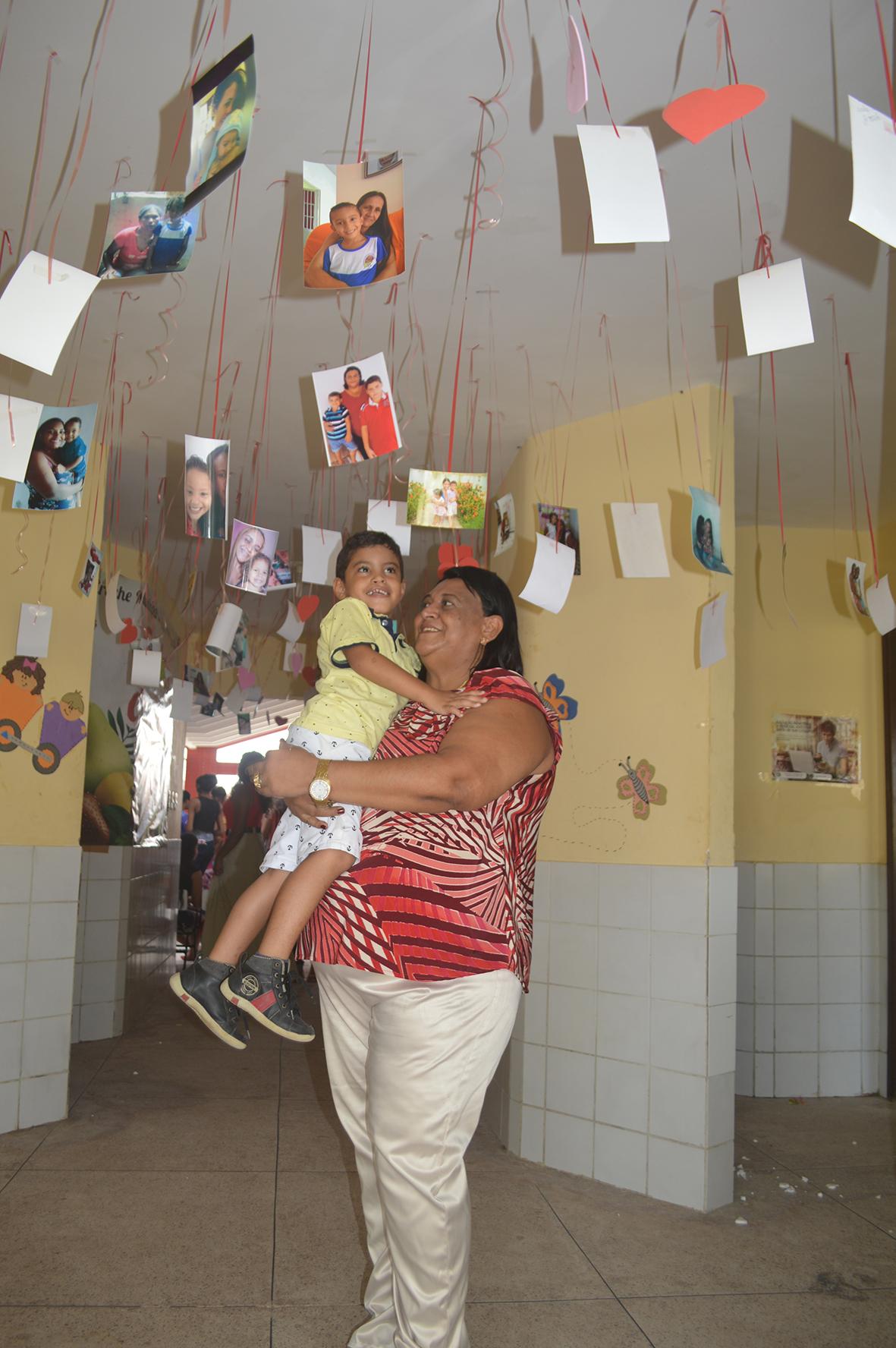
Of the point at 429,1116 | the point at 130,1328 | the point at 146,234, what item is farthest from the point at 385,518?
the point at 130,1328

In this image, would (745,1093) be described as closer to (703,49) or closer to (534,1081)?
(534,1081)

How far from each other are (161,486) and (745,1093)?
3782mm

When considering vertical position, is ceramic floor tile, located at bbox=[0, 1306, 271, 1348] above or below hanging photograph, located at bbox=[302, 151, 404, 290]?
below

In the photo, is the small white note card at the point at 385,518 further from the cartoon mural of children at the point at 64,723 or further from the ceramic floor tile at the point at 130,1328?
the ceramic floor tile at the point at 130,1328

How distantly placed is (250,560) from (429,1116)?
2.06 meters

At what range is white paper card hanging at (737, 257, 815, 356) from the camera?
1.95m

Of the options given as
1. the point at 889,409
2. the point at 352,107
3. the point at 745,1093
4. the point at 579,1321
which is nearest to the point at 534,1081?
the point at 579,1321

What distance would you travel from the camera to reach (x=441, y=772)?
5.22 feet

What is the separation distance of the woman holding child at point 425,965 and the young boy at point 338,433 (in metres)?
0.89

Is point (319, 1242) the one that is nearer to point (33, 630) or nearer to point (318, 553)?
point (318, 553)

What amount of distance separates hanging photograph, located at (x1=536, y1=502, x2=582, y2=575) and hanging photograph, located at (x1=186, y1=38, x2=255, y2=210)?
1705 millimetres

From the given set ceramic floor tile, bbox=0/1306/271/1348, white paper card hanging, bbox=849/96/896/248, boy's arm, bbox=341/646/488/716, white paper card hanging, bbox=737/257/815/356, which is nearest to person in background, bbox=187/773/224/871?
ceramic floor tile, bbox=0/1306/271/1348

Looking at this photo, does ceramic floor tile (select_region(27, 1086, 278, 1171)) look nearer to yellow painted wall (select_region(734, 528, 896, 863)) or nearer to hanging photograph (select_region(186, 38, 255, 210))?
→ yellow painted wall (select_region(734, 528, 896, 863))

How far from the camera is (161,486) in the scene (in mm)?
4516
